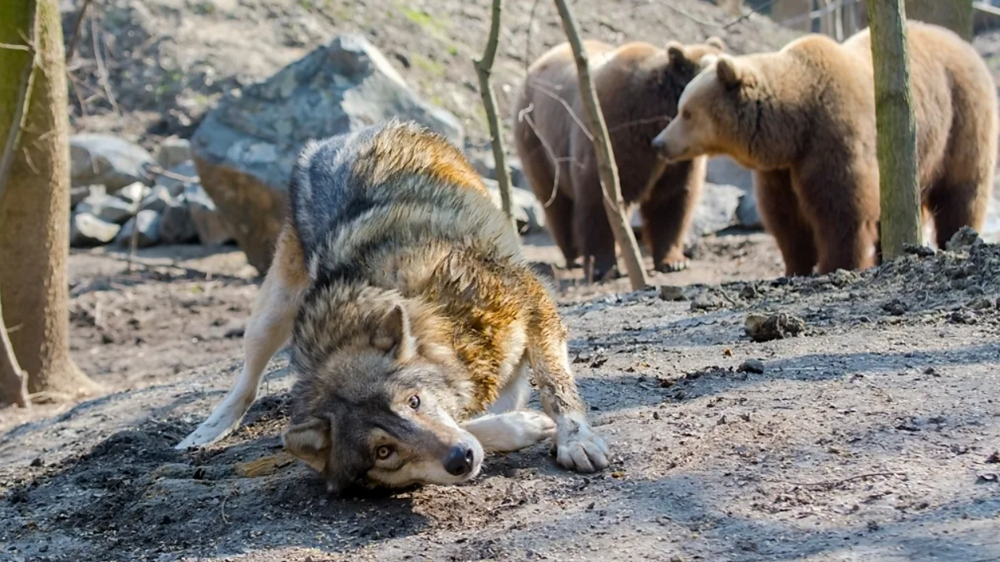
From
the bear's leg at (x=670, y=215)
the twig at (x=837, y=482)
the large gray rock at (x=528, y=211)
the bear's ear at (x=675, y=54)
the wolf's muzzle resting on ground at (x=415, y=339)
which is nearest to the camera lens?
the twig at (x=837, y=482)

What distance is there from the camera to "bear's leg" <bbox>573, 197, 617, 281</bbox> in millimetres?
12578

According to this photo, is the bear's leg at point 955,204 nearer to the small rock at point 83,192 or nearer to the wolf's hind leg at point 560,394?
the wolf's hind leg at point 560,394

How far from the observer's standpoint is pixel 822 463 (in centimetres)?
406

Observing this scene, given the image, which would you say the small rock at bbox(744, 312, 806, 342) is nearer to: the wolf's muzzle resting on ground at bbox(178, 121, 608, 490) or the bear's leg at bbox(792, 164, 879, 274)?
the wolf's muzzle resting on ground at bbox(178, 121, 608, 490)

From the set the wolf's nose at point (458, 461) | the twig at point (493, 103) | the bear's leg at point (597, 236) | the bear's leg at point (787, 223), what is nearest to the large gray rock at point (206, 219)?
the bear's leg at point (597, 236)

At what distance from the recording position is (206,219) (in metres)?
15.9

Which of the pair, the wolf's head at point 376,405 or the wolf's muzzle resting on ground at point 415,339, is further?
the wolf's muzzle resting on ground at point 415,339

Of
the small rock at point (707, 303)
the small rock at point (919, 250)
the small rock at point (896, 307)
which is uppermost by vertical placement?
the small rock at point (919, 250)

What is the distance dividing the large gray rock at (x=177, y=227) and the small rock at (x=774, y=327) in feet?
38.5

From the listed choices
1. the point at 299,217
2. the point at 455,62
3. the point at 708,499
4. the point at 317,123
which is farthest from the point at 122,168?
the point at 708,499

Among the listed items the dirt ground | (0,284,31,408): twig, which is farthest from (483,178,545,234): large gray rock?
the dirt ground

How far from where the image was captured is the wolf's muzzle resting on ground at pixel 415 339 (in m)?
4.36

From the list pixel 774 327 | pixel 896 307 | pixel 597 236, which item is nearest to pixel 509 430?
pixel 774 327

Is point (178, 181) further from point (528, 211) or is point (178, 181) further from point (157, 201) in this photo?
point (528, 211)
